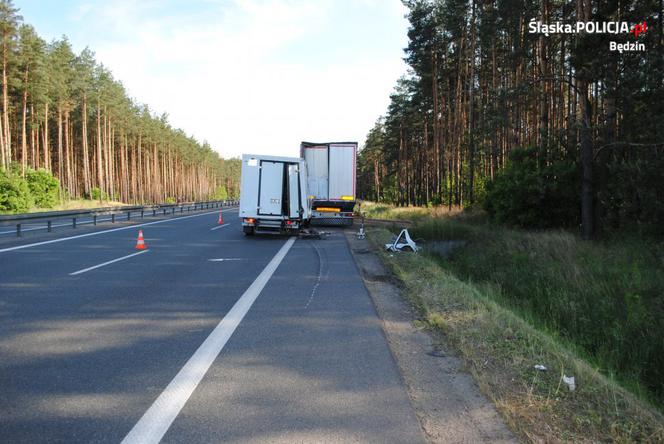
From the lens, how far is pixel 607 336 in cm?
834

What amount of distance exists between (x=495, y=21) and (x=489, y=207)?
421 inches

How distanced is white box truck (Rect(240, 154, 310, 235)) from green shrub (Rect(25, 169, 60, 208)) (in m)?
30.4

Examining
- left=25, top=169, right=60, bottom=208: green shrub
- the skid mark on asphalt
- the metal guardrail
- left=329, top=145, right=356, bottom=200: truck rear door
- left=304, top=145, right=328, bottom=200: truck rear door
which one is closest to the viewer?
the skid mark on asphalt

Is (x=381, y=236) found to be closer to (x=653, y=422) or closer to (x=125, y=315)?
(x=125, y=315)

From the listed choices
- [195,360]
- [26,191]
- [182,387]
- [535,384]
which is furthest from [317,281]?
[26,191]

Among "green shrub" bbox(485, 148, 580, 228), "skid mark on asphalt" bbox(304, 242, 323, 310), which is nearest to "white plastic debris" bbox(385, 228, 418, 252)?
"skid mark on asphalt" bbox(304, 242, 323, 310)

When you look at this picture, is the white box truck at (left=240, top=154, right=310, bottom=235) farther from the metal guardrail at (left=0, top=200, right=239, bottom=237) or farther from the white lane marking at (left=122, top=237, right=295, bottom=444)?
the white lane marking at (left=122, top=237, right=295, bottom=444)

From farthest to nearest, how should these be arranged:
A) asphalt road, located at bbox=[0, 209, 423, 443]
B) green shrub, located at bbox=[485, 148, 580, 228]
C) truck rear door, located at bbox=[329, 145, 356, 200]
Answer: truck rear door, located at bbox=[329, 145, 356, 200]
green shrub, located at bbox=[485, 148, 580, 228]
asphalt road, located at bbox=[0, 209, 423, 443]

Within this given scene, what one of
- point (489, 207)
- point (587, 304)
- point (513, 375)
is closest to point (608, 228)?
point (489, 207)

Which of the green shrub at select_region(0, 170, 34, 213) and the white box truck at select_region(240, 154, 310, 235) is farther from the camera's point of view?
the green shrub at select_region(0, 170, 34, 213)

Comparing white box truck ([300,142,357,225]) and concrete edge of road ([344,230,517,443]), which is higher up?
white box truck ([300,142,357,225])

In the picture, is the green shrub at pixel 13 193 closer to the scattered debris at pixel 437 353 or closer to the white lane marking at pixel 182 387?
the white lane marking at pixel 182 387

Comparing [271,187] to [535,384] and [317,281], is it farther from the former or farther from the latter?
[535,384]

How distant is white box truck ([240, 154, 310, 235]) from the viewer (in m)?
19.5
